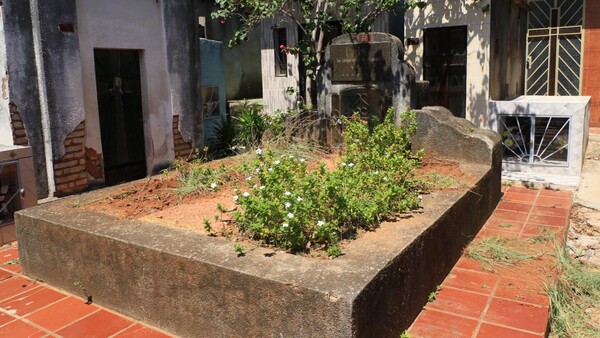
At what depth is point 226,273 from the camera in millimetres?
3049

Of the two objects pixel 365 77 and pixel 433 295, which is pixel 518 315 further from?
pixel 365 77

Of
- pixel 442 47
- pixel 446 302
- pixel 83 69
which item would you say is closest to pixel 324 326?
pixel 446 302

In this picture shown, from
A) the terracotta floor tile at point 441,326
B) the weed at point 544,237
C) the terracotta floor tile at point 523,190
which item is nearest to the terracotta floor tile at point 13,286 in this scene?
the terracotta floor tile at point 441,326

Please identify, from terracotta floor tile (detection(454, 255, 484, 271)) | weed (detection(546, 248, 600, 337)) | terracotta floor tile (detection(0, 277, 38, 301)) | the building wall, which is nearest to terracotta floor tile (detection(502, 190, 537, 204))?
weed (detection(546, 248, 600, 337))

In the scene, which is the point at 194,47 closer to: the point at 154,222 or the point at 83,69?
the point at 83,69

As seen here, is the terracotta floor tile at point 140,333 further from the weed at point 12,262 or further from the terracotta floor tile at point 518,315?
the terracotta floor tile at point 518,315

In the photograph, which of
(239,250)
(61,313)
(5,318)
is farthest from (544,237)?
(5,318)

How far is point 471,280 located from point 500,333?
2.76 ft

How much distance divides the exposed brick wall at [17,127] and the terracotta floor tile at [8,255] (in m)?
1.45

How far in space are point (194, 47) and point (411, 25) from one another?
4230mm

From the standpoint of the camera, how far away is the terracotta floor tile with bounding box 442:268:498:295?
4.00m

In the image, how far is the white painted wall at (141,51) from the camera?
6.86m

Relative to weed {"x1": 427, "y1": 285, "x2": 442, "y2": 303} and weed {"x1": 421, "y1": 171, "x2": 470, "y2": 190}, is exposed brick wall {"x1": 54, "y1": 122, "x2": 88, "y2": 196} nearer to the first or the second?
weed {"x1": 421, "y1": 171, "x2": 470, "y2": 190}

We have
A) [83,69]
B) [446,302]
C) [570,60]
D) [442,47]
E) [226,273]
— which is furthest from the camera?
[570,60]
